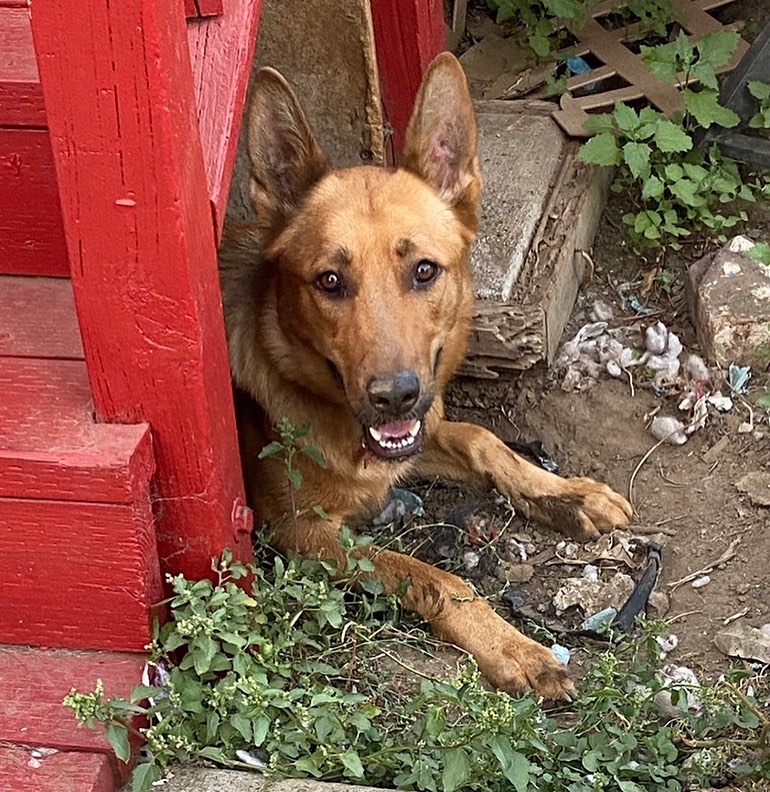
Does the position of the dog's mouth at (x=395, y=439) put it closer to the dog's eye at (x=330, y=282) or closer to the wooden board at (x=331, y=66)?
the dog's eye at (x=330, y=282)

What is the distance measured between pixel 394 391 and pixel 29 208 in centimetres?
99

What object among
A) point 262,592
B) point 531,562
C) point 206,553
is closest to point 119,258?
point 206,553

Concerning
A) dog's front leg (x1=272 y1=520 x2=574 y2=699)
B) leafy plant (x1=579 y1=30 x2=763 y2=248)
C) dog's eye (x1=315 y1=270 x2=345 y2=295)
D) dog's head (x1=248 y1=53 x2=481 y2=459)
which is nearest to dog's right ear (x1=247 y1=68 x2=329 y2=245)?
dog's head (x1=248 y1=53 x2=481 y2=459)

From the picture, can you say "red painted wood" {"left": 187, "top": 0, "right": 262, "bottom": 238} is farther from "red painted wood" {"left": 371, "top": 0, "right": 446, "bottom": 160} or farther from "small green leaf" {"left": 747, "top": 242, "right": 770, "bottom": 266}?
"red painted wood" {"left": 371, "top": 0, "right": 446, "bottom": 160}

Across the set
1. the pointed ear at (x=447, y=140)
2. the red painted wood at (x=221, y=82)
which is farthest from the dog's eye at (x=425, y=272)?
the red painted wood at (x=221, y=82)

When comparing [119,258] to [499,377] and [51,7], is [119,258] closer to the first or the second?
[51,7]

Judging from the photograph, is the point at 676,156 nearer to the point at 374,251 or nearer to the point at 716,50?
the point at 716,50

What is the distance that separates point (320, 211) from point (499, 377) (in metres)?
1.18

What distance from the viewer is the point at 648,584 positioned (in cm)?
340

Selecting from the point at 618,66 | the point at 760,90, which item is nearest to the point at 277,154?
the point at 760,90

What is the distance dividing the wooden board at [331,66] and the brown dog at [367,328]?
753 millimetres

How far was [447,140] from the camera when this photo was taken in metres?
3.36

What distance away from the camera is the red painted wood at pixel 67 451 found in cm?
242

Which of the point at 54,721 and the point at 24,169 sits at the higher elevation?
the point at 24,169
